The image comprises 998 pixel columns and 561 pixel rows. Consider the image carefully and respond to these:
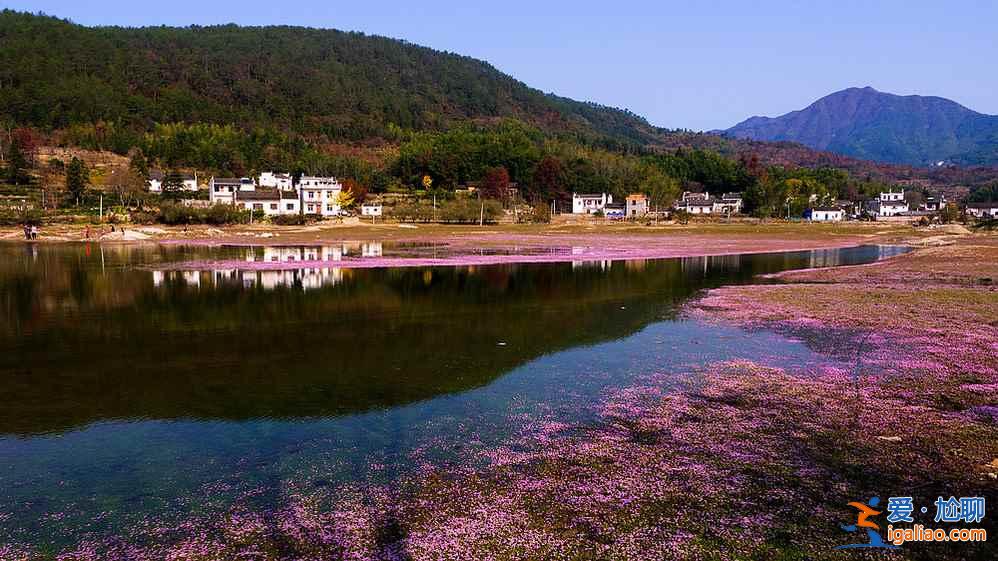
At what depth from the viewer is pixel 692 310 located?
25.5m

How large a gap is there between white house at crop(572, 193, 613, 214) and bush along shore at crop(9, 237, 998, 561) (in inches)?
4864

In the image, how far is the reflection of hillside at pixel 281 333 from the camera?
14172 mm

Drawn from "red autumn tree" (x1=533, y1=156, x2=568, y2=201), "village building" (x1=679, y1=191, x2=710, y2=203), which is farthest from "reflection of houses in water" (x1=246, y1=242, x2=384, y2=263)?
"village building" (x1=679, y1=191, x2=710, y2=203)

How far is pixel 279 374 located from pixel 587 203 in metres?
129

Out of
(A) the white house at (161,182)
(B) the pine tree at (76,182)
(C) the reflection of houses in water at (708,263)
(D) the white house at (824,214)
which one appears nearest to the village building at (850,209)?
(D) the white house at (824,214)

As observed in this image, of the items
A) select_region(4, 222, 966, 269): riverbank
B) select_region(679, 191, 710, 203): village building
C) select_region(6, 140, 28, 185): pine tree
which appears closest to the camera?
select_region(4, 222, 966, 269): riverbank

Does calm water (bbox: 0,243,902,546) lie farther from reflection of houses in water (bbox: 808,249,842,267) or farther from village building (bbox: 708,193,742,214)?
village building (bbox: 708,193,742,214)

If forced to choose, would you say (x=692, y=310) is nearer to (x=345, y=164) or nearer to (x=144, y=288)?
(x=144, y=288)

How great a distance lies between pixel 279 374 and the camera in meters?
16.0

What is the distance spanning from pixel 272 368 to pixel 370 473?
7546 mm

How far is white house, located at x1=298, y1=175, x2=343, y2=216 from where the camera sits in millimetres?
108938

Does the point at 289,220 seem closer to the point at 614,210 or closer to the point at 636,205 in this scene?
the point at 614,210

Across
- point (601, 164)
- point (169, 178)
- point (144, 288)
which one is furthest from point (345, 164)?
point (144, 288)

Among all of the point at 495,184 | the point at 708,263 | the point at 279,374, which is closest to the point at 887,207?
the point at 495,184
